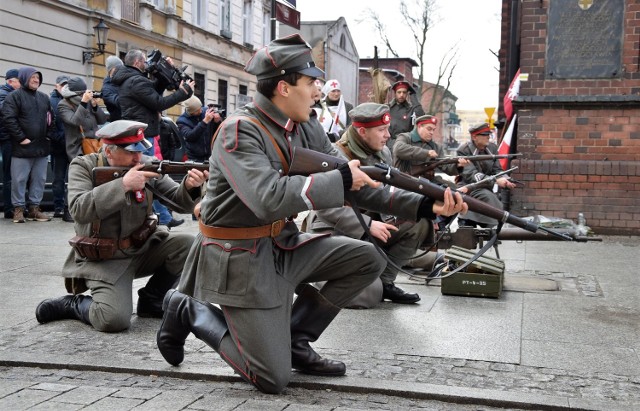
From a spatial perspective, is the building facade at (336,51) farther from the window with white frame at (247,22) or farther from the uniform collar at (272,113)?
the uniform collar at (272,113)

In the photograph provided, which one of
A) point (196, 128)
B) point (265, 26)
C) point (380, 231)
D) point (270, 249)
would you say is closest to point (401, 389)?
point (270, 249)

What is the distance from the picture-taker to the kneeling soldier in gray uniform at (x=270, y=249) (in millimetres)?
4055

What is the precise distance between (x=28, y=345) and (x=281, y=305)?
5.92 feet

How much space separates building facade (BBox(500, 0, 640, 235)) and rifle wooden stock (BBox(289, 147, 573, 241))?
7.51m

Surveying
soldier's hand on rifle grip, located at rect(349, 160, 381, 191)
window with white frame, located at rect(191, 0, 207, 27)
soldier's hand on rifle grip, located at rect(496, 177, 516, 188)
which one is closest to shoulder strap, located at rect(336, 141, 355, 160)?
soldier's hand on rifle grip, located at rect(349, 160, 381, 191)

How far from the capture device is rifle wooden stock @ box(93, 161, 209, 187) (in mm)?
5402

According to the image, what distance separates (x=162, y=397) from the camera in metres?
4.11

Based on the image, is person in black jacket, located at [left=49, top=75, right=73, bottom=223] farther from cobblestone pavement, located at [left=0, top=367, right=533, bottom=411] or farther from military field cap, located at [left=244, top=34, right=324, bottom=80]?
military field cap, located at [left=244, top=34, right=324, bottom=80]

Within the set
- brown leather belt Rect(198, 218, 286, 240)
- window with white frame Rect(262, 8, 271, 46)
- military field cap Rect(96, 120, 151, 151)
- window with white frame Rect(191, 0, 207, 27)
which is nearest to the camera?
brown leather belt Rect(198, 218, 286, 240)

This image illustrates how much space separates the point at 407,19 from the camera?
A: 4981 centimetres

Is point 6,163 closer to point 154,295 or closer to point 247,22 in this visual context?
point 154,295

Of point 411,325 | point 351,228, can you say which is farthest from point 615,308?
point 351,228

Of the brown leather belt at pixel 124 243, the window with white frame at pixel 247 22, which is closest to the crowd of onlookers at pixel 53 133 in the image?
the brown leather belt at pixel 124 243

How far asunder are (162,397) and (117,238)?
1.84 m
